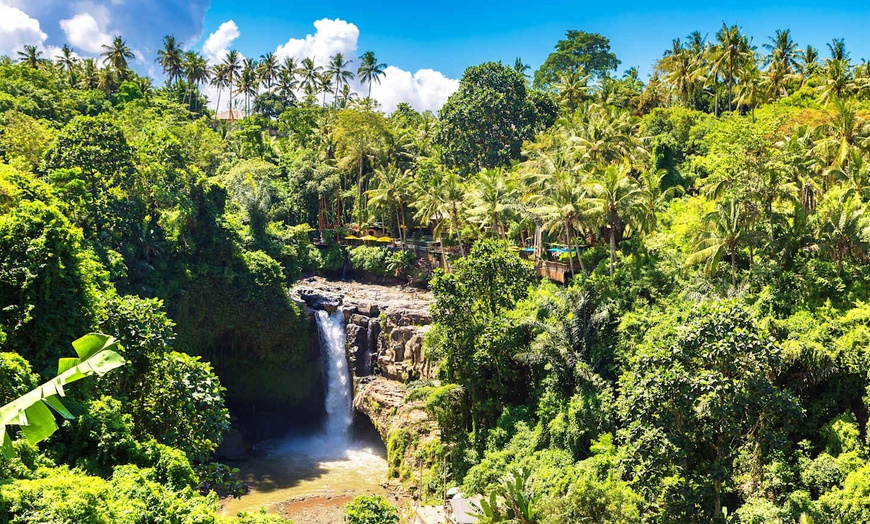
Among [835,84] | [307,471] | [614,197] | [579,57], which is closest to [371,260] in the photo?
[307,471]

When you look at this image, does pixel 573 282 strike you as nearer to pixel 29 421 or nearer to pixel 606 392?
pixel 606 392

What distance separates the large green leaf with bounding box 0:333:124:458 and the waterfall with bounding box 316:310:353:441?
3302 centimetres

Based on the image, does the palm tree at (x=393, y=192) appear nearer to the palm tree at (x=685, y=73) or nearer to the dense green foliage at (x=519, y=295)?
the dense green foliage at (x=519, y=295)

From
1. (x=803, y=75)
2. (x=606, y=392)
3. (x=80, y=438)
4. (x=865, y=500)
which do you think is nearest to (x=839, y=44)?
(x=803, y=75)

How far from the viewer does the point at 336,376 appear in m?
39.5

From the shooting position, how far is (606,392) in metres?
25.6

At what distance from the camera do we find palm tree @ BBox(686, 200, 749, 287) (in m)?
25.7

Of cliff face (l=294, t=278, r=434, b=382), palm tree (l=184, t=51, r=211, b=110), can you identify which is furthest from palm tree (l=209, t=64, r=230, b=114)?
cliff face (l=294, t=278, r=434, b=382)

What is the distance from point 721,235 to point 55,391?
974 inches

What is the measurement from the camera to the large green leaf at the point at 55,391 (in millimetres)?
5867

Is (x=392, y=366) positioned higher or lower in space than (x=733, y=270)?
lower

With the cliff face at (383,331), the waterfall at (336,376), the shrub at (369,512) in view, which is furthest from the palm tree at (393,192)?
the shrub at (369,512)

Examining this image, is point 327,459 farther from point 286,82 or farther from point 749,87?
point 286,82

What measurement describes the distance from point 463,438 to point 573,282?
8979 millimetres
